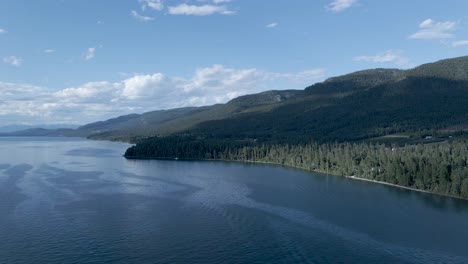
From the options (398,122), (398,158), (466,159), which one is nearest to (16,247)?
(398,158)

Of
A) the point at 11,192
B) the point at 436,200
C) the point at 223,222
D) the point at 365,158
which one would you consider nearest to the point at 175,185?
the point at 11,192

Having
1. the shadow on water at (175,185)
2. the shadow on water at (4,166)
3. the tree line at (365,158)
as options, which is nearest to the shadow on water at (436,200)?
the tree line at (365,158)

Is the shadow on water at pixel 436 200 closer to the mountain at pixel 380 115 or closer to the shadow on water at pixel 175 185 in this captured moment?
the shadow on water at pixel 175 185

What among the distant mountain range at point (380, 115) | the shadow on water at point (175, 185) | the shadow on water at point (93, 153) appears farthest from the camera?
the distant mountain range at point (380, 115)

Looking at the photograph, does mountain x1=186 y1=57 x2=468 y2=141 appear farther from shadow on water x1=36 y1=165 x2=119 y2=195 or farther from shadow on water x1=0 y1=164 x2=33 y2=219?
shadow on water x1=0 y1=164 x2=33 y2=219

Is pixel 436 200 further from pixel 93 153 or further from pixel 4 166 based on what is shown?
pixel 93 153

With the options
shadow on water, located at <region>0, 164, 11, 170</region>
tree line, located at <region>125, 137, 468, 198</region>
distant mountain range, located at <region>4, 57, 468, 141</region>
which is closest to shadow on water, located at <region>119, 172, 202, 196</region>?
shadow on water, located at <region>0, 164, 11, 170</region>

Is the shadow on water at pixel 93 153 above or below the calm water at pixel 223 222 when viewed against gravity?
above
